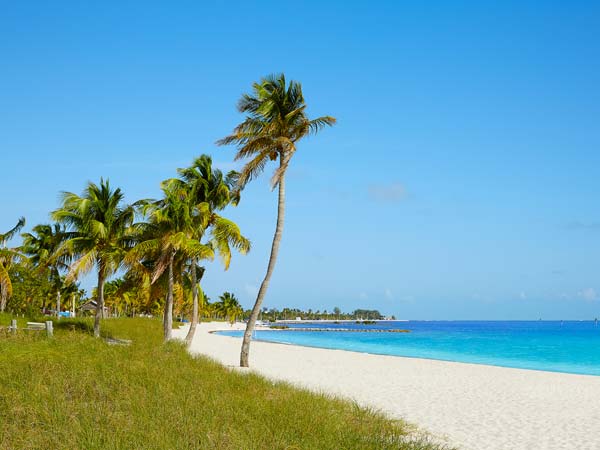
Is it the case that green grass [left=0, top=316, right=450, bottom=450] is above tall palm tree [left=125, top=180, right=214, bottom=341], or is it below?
below

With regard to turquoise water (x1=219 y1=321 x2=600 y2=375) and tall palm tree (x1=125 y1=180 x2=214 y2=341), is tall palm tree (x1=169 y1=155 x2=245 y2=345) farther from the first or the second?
turquoise water (x1=219 y1=321 x2=600 y2=375)

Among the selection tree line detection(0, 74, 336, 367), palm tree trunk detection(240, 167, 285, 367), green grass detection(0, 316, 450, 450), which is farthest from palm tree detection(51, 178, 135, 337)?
green grass detection(0, 316, 450, 450)

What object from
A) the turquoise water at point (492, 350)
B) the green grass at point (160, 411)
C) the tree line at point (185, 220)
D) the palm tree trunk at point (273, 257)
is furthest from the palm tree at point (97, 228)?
the turquoise water at point (492, 350)

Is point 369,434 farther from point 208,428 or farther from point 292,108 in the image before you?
point 292,108

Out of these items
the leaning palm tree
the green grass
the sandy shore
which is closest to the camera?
the green grass

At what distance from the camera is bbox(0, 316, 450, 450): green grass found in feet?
25.1

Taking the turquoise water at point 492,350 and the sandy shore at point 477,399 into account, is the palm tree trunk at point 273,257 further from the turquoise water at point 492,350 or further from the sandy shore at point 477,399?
the turquoise water at point 492,350

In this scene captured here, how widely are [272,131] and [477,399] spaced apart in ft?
41.2

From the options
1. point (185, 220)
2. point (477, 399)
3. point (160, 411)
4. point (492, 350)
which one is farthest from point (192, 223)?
point (492, 350)

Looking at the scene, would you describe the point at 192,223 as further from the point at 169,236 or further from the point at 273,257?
the point at 273,257

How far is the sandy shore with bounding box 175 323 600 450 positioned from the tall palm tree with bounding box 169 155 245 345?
5811mm

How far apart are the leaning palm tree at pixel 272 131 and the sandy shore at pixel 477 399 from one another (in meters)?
5.53

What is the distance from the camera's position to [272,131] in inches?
887

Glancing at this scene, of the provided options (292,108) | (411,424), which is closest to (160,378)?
(411,424)
